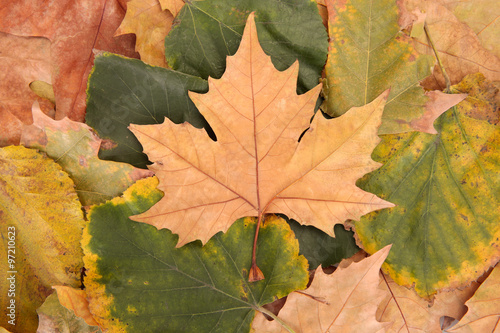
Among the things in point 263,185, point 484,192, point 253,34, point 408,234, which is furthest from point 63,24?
point 484,192

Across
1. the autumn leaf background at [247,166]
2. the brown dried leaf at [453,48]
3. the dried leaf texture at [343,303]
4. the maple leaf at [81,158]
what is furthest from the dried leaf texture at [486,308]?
the maple leaf at [81,158]

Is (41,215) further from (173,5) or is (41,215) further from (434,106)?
(434,106)

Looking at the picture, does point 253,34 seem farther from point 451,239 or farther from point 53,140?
point 451,239

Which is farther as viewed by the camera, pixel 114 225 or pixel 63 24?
pixel 63 24

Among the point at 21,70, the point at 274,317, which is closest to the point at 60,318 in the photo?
the point at 274,317

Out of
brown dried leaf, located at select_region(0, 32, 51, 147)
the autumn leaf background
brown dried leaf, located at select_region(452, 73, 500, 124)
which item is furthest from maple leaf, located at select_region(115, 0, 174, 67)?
brown dried leaf, located at select_region(452, 73, 500, 124)

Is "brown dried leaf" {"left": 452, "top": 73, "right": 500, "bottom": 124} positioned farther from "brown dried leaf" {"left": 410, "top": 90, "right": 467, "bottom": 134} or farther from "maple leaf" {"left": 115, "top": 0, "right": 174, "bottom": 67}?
"maple leaf" {"left": 115, "top": 0, "right": 174, "bottom": 67}
